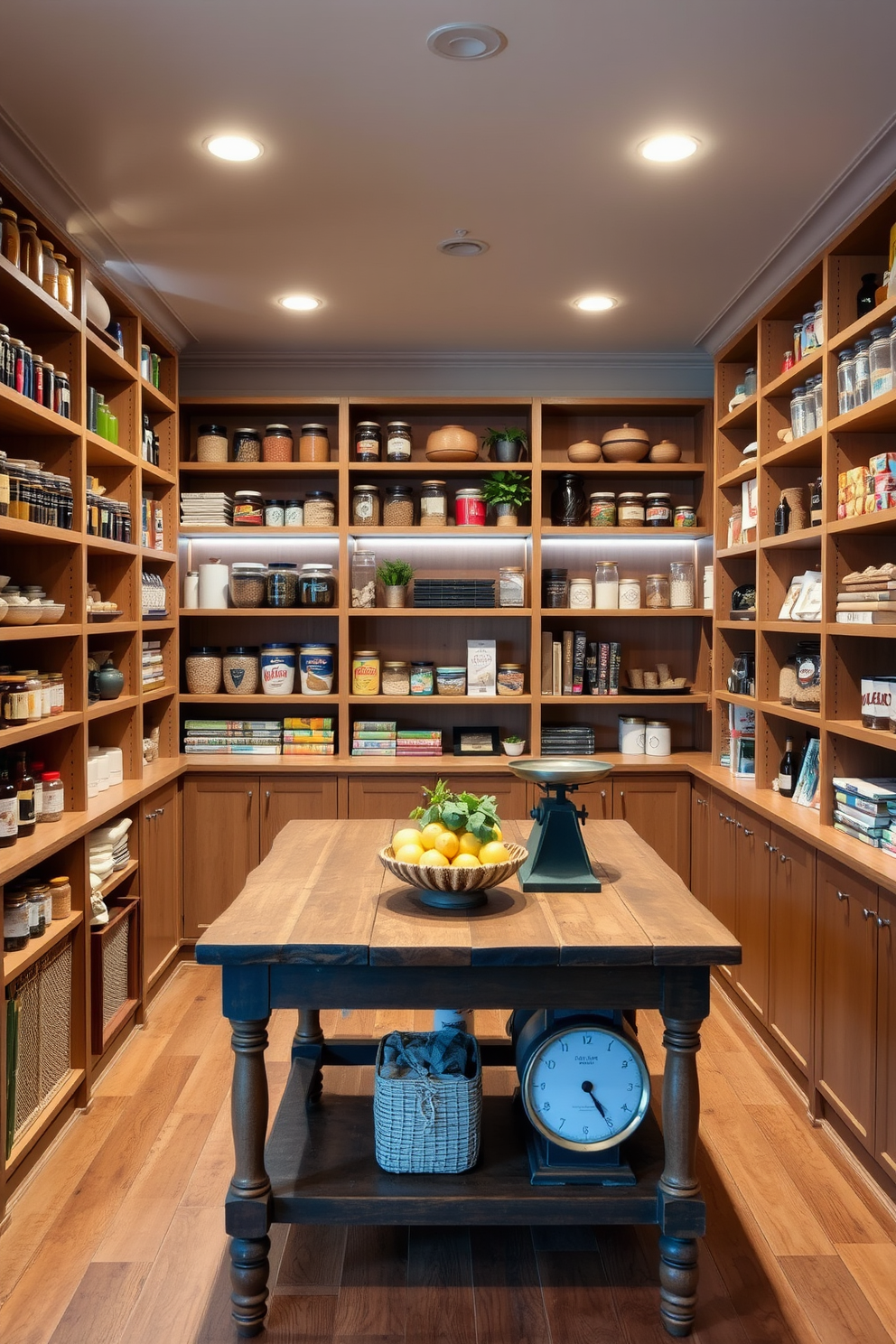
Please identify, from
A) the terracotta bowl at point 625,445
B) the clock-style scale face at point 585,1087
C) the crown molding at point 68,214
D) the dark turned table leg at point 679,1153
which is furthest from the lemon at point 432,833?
the terracotta bowl at point 625,445

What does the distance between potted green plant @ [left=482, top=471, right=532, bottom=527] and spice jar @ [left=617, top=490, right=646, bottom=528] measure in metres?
0.44

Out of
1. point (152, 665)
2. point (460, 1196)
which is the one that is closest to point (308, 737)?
point (152, 665)

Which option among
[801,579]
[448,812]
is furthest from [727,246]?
[448,812]

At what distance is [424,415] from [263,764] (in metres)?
1.88

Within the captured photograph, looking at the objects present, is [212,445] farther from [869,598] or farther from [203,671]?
[869,598]

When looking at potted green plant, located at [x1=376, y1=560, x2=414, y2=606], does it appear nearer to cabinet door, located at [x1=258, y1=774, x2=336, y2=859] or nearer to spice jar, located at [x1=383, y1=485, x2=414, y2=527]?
spice jar, located at [x1=383, y1=485, x2=414, y2=527]

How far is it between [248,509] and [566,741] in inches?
72.6

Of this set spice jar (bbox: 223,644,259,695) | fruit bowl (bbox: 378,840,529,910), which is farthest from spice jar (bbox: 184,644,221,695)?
fruit bowl (bbox: 378,840,529,910)

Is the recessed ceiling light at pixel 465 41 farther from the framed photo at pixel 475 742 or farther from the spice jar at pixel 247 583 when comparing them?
the framed photo at pixel 475 742

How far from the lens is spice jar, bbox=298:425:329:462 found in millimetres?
4820

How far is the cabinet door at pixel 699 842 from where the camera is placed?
14.5ft

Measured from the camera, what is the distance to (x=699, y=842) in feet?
14.8

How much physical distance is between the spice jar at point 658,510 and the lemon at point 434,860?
2.91 m

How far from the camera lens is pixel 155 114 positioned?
2.63 metres
